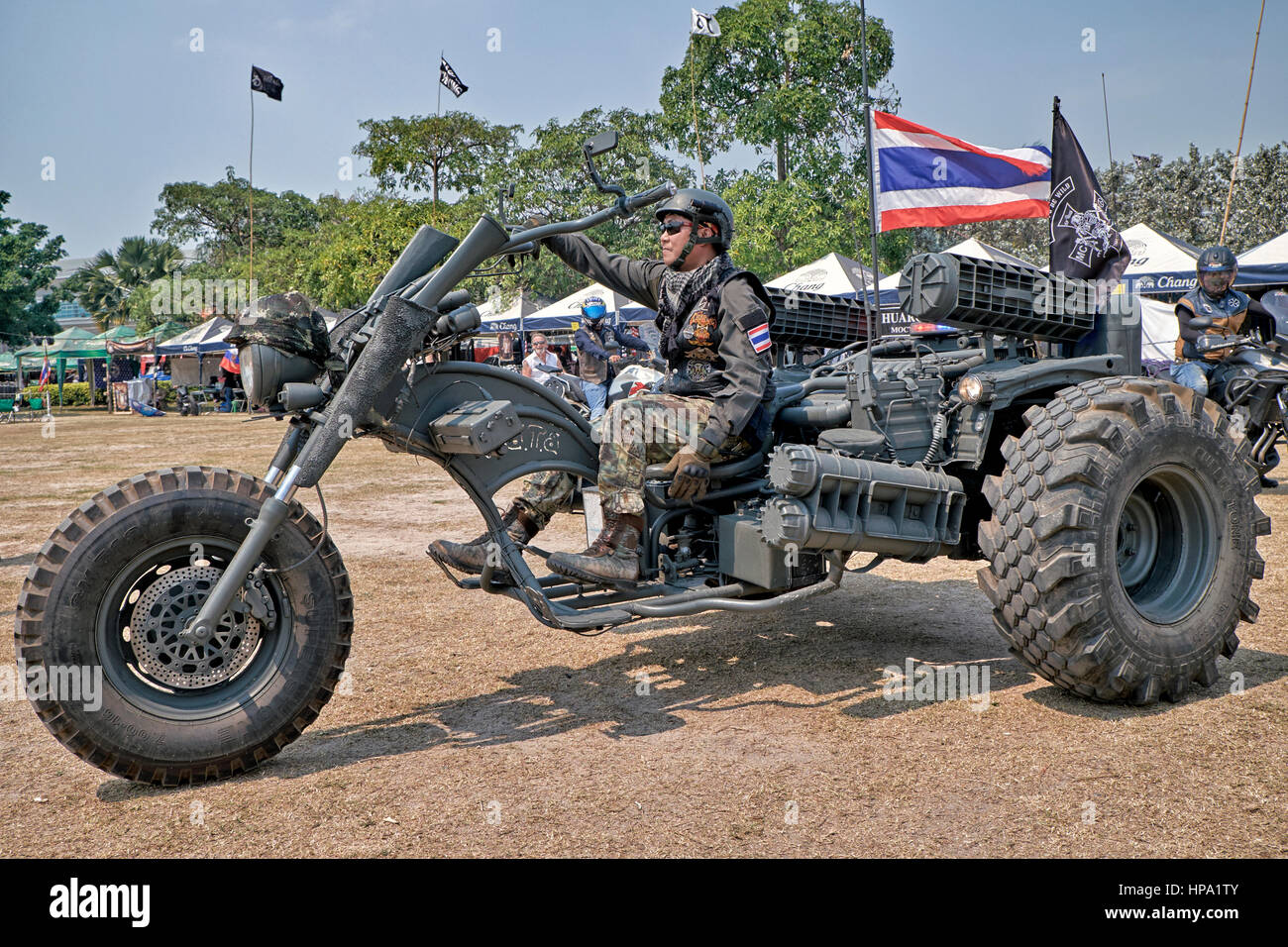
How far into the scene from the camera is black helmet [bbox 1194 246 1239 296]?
9.40 metres

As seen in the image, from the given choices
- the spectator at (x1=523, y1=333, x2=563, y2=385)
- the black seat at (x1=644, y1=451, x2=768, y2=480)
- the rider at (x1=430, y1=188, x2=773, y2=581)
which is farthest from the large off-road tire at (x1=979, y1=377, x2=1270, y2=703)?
the spectator at (x1=523, y1=333, x2=563, y2=385)

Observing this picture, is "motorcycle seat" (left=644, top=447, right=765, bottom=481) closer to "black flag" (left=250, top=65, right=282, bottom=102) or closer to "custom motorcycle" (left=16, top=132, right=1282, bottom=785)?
"custom motorcycle" (left=16, top=132, right=1282, bottom=785)

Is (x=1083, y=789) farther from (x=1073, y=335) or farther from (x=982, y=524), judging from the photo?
(x=1073, y=335)

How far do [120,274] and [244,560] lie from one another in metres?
80.3

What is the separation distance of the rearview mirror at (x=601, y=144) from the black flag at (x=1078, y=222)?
13.3 ft

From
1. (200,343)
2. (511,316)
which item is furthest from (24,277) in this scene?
(511,316)

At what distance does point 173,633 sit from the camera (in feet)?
A: 11.8

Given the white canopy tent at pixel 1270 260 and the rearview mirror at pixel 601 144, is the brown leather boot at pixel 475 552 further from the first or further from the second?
the white canopy tent at pixel 1270 260

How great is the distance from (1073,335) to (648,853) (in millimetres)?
3548

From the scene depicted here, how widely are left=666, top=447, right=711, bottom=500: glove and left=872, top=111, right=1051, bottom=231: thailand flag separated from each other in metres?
7.36

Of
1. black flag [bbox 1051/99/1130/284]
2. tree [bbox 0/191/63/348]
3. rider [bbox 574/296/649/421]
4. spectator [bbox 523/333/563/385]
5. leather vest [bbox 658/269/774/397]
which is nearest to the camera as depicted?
leather vest [bbox 658/269/774/397]

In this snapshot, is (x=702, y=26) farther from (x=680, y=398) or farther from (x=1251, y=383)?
(x=680, y=398)

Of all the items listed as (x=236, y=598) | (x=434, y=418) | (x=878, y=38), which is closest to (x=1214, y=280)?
→ (x=434, y=418)

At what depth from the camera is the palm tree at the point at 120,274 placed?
71.6 meters
